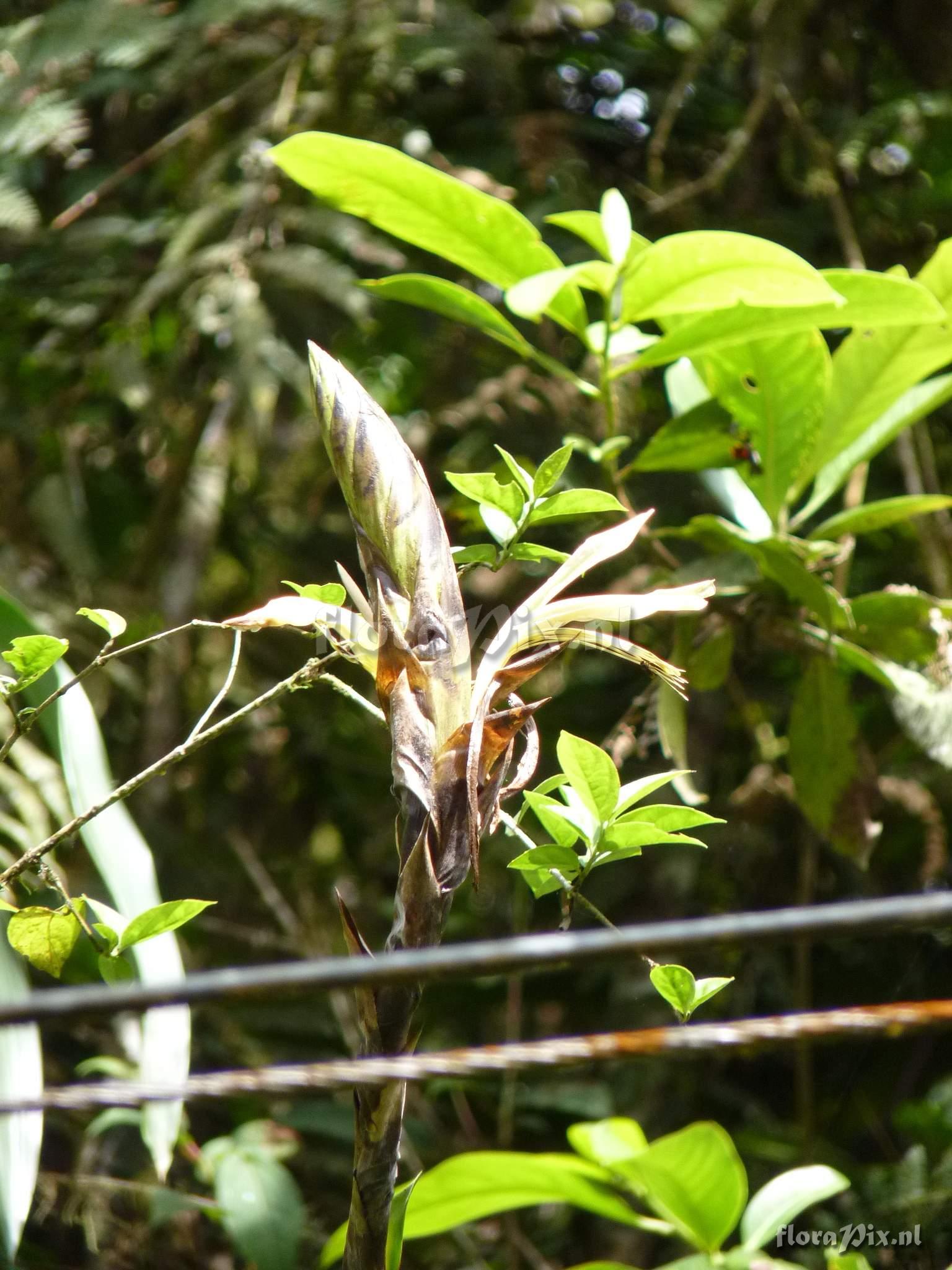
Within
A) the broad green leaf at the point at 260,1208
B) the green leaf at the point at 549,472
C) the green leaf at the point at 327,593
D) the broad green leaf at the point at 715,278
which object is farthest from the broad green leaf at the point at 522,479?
the broad green leaf at the point at 260,1208

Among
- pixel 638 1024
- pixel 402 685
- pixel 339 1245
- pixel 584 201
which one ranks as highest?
pixel 402 685

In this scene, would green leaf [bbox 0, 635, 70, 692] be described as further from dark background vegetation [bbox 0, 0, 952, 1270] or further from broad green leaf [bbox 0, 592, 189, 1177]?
dark background vegetation [bbox 0, 0, 952, 1270]

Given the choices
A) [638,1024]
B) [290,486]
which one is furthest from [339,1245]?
[290,486]

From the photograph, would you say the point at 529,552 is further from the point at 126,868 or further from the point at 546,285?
the point at 126,868

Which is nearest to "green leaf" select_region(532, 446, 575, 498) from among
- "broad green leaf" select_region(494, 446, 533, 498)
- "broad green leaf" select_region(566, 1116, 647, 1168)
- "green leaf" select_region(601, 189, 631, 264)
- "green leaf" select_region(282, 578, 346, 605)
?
"broad green leaf" select_region(494, 446, 533, 498)

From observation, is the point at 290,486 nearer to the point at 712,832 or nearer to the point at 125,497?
the point at 125,497

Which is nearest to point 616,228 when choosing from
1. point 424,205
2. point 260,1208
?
point 424,205
